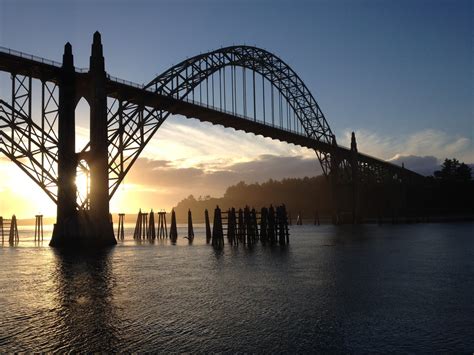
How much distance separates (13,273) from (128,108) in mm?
17630

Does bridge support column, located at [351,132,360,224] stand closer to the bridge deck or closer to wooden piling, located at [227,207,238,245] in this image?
the bridge deck

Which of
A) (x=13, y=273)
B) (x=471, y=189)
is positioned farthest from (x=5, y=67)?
(x=471, y=189)

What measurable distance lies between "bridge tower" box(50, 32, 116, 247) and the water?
9950mm

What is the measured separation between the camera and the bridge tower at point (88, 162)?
26500mm

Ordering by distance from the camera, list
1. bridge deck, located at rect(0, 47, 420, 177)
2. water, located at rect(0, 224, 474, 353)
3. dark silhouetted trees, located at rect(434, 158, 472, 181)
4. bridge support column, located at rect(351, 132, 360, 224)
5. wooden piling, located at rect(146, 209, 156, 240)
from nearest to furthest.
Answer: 1. water, located at rect(0, 224, 474, 353)
2. bridge deck, located at rect(0, 47, 420, 177)
3. wooden piling, located at rect(146, 209, 156, 240)
4. bridge support column, located at rect(351, 132, 360, 224)
5. dark silhouetted trees, located at rect(434, 158, 472, 181)

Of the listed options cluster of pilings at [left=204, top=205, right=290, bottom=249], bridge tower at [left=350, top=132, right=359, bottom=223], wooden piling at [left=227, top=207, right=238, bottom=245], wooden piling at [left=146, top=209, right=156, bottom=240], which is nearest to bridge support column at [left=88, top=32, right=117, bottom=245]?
cluster of pilings at [left=204, top=205, right=290, bottom=249]

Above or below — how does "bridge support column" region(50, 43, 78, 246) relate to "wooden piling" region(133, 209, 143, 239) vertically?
above

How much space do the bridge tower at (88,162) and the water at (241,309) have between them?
32.6ft

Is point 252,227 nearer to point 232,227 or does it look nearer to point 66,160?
point 232,227

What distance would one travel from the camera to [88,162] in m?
27.9

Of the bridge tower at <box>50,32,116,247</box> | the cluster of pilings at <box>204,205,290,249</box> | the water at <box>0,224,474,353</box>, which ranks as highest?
the bridge tower at <box>50,32,116,247</box>

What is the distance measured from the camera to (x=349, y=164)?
74062 mm

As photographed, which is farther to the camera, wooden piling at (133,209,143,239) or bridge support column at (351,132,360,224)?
bridge support column at (351,132,360,224)

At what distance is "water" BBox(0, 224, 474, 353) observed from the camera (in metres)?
6.80
